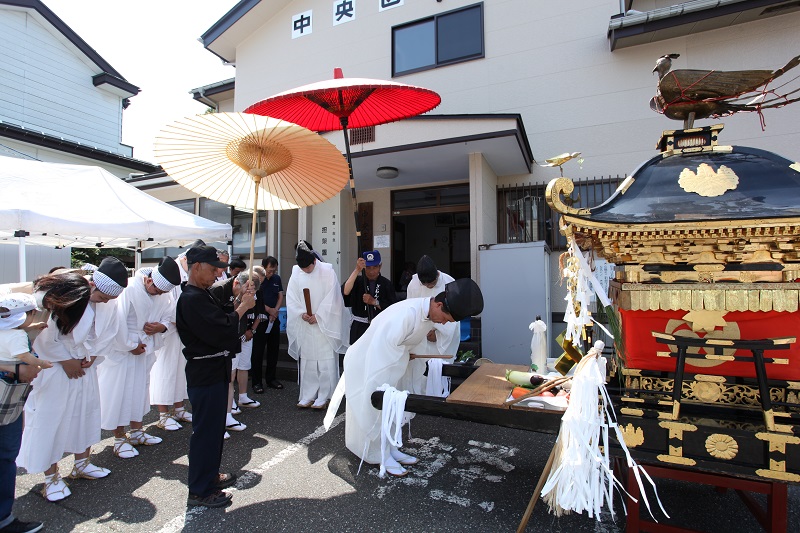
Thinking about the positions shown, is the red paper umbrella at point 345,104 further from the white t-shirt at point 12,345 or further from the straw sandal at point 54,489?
the straw sandal at point 54,489

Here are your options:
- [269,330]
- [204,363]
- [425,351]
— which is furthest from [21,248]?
[425,351]

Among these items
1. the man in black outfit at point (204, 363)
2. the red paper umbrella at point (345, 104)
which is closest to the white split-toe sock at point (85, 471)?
the man in black outfit at point (204, 363)

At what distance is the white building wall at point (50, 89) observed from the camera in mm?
12727

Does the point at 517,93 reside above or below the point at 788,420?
above

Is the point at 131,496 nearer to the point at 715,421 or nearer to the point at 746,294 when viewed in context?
the point at 715,421

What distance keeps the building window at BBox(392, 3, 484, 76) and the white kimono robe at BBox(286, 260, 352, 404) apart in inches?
237

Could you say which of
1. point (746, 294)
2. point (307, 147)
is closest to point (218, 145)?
point (307, 147)

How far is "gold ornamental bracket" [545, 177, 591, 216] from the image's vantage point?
102 inches

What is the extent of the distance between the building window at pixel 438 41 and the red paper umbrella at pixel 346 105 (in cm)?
550

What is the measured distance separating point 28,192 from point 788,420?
8276 millimetres

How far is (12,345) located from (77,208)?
427cm

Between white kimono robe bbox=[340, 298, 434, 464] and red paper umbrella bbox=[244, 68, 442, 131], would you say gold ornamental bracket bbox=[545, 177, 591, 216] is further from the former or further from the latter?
red paper umbrella bbox=[244, 68, 442, 131]

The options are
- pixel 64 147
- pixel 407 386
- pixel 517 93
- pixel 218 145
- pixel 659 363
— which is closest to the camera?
pixel 659 363

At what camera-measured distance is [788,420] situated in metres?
2.36
